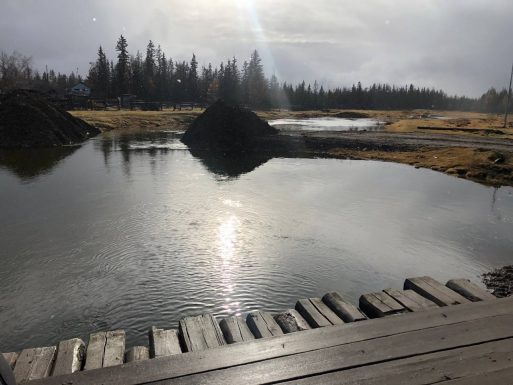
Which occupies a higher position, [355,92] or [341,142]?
[355,92]

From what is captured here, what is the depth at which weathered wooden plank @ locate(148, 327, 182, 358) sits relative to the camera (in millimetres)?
4926

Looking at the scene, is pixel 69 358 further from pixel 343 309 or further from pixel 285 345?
pixel 343 309

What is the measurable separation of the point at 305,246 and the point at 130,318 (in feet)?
20.4

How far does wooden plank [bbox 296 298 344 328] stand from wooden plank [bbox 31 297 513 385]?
497 millimetres

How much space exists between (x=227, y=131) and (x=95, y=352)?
133 feet

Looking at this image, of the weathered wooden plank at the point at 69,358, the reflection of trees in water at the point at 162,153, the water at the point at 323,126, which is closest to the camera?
the weathered wooden plank at the point at 69,358

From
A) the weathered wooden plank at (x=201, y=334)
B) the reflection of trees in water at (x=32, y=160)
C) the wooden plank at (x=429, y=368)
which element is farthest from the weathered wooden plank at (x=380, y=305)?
the reflection of trees in water at (x=32, y=160)

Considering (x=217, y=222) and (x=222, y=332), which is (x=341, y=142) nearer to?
(x=217, y=222)

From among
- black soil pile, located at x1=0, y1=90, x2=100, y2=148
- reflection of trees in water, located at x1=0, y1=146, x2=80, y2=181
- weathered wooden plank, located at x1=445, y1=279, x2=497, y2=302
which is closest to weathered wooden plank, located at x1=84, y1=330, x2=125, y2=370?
weathered wooden plank, located at x1=445, y1=279, x2=497, y2=302

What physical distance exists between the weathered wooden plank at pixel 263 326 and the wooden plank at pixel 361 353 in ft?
3.04

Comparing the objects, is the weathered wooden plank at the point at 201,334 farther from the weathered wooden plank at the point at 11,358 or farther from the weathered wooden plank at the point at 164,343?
the weathered wooden plank at the point at 11,358

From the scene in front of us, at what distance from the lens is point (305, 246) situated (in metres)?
13.1

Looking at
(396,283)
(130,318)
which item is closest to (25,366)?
(130,318)

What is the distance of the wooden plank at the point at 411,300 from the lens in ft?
19.7
